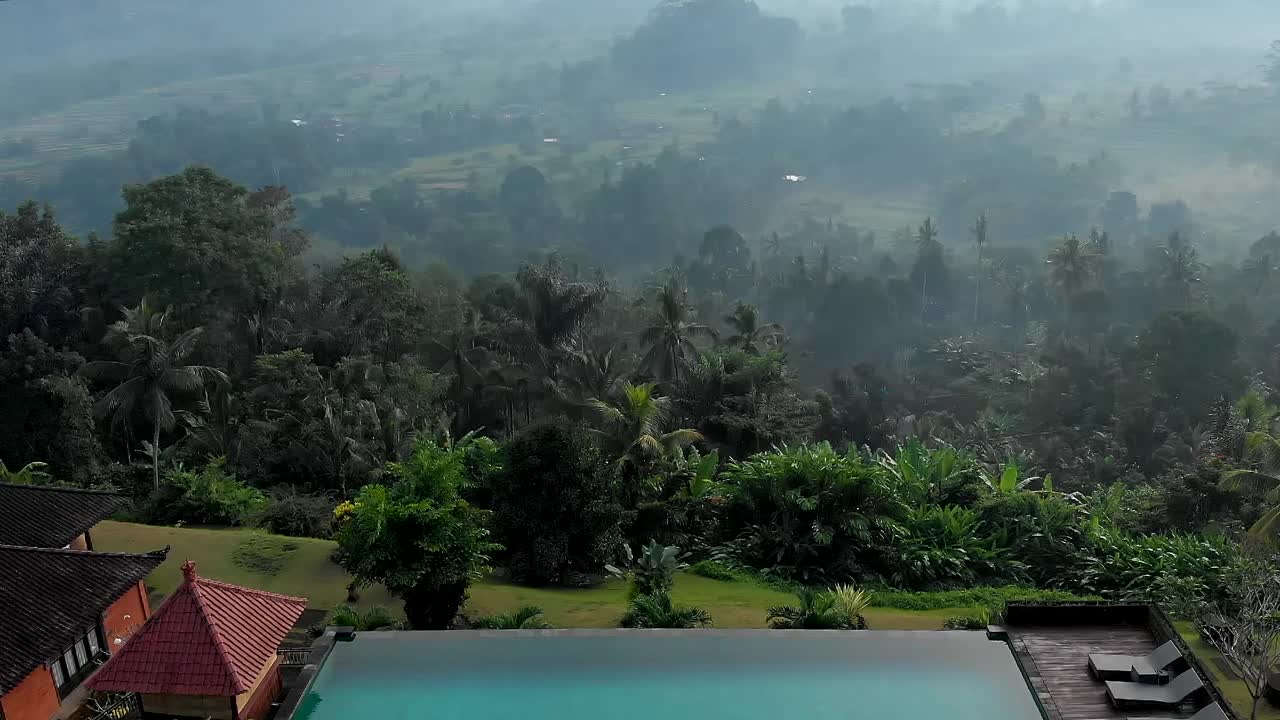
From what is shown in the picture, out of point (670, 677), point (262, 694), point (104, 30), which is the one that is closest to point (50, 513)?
point (262, 694)

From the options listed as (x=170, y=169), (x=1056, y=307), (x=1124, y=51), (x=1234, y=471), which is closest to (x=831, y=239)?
(x=1056, y=307)

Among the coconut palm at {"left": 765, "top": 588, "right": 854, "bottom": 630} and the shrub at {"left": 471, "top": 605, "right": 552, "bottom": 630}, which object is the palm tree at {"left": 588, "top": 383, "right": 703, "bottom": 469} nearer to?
the shrub at {"left": 471, "top": 605, "right": 552, "bottom": 630}

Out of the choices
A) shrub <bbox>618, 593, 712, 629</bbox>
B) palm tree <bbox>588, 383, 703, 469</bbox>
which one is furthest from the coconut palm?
palm tree <bbox>588, 383, 703, 469</bbox>

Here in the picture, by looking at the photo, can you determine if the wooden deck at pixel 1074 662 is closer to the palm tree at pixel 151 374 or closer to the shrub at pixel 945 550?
the shrub at pixel 945 550

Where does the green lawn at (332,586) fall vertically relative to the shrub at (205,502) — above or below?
above

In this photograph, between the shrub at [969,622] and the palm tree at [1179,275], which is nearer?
the shrub at [969,622]

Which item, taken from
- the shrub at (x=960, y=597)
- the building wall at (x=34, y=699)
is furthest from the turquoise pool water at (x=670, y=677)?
the shrub at (x=960, y=597)
